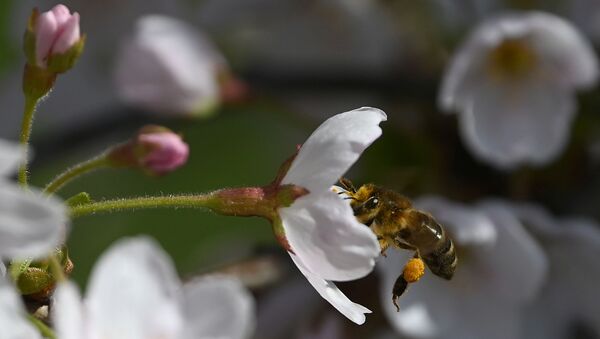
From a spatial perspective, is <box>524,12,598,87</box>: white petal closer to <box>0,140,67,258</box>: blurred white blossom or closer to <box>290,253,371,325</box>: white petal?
<box>290,253,371,325</box>: white petal

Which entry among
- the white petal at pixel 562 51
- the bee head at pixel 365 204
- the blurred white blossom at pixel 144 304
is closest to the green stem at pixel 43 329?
the blurred white blossom at pixel 144 304

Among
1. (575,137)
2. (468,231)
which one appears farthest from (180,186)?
(468,231)

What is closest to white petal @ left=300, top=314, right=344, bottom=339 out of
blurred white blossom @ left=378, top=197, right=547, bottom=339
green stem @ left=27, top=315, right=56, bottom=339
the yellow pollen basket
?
blurred white blossom @ left=378, top=197, right=547, bottom=339

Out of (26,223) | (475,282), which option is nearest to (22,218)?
(26,223)

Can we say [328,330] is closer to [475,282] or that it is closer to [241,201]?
[475,282]

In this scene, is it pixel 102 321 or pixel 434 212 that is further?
pixel 434 212

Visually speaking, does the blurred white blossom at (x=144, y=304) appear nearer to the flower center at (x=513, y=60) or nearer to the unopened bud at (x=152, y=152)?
the unopened bud at (x=152, y=152)

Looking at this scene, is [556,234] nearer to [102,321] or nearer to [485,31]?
[485,31]
